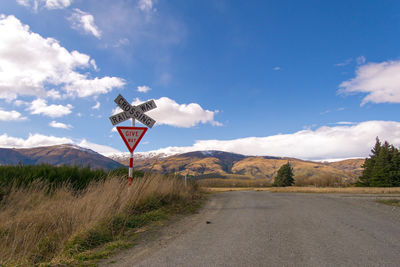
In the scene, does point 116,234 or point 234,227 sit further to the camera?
point 234,227

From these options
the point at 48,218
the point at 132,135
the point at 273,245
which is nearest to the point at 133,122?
the point at 132,135

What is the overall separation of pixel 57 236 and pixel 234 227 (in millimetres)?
3673

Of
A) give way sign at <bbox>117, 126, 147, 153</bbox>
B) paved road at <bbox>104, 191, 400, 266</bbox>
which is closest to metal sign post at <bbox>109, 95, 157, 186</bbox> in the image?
give way sign at <bbox>117, 126, 147, 153</bbox>

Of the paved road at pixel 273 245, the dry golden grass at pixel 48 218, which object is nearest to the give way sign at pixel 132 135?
the dry golden grass at pixel 48 218

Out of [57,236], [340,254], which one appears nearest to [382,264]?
[340,254]

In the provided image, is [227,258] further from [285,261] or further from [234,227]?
[234,227]

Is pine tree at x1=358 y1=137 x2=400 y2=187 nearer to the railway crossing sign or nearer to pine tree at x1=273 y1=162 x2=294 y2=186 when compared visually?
pine tree at x1=273 y1=162 x2=294 y2=186

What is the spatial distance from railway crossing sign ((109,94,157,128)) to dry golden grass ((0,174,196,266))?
6.92 feet

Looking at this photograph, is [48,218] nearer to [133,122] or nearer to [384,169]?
[133,122]

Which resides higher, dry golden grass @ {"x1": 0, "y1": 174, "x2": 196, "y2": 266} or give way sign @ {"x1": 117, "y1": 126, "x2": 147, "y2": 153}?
give way sign @ {"x1": 117, "y1": 126, "x2": 147, "y2": 153}

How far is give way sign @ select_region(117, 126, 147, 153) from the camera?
7793 mm

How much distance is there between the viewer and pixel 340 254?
12.1 feet

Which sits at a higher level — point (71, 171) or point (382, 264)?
point (71, 171)

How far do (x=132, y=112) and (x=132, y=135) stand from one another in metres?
0.89
